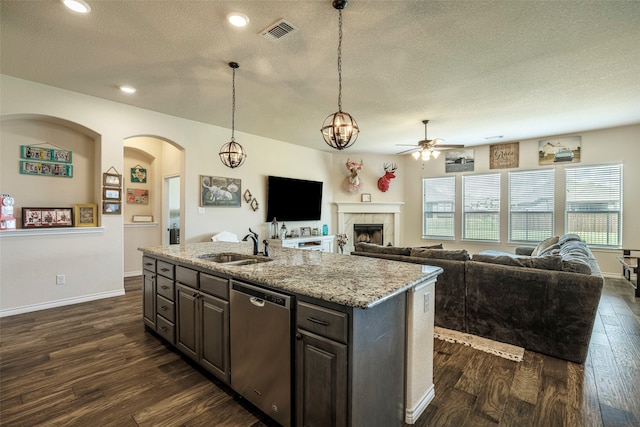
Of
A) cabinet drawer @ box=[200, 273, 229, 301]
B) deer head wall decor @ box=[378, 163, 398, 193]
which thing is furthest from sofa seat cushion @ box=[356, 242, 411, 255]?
deer head wall decor @ box=[378, 163, 398, 193]

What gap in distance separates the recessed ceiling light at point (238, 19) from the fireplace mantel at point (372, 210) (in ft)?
18.3

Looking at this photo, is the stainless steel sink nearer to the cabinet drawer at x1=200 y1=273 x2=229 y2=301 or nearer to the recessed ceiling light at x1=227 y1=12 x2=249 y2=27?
the cabinet drawer at x1=200 y1=273 x2=229 y2=301

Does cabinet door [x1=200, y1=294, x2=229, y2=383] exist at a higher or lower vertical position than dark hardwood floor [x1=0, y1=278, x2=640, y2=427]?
higher

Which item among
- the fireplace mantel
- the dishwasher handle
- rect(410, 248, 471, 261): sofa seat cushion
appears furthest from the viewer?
the fireplace mantel

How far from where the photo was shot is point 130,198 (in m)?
5.90

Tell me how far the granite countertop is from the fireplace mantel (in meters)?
5.18

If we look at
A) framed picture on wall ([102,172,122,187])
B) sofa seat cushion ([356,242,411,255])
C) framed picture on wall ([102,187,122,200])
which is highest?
framed picture on wall ([102,172,122,187])

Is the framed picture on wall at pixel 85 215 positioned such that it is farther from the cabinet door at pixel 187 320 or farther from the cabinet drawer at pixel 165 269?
the cabinet door at pixel 187 320

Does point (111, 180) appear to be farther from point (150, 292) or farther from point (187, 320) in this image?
point (187, 320)

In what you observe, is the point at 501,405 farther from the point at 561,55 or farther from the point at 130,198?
the point at 130,198

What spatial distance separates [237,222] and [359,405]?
4.74 meters

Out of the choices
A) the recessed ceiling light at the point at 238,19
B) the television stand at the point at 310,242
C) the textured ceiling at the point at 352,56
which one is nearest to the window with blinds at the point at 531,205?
the textured ceiling at the point at 352,56

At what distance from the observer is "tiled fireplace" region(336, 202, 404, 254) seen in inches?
307

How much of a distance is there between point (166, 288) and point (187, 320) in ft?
1.54
